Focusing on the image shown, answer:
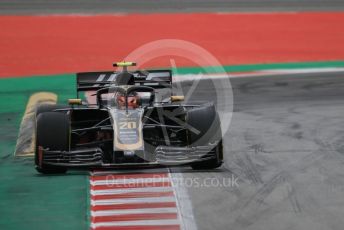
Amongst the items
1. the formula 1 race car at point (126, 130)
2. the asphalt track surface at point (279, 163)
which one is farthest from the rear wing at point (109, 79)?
the asphalt track surface at point (279, 163)

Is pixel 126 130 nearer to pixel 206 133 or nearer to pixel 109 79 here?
pixel 206 133

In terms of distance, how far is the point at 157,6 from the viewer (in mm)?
30750

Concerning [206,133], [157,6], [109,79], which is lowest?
[206,133]

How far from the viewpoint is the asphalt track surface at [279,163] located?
9.70 meters

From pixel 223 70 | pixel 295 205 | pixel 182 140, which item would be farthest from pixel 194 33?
pixel 295 205

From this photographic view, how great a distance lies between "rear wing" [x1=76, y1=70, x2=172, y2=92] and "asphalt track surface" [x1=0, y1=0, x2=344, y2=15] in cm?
1641

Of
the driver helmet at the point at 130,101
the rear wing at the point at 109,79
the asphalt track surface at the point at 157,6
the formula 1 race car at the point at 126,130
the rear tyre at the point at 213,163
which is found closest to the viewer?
the formula 1 race car at the point at 126,130

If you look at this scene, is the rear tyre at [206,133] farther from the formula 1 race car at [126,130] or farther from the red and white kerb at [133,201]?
the red and white kerb at [133,201]

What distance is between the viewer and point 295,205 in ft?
33.3

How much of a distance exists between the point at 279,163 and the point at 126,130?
2.49 meters

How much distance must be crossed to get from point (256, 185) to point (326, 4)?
21560 millimetres

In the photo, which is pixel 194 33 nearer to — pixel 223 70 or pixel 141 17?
pixel 141 17

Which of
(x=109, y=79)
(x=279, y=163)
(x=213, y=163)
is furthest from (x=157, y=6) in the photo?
(x=213, y=163)

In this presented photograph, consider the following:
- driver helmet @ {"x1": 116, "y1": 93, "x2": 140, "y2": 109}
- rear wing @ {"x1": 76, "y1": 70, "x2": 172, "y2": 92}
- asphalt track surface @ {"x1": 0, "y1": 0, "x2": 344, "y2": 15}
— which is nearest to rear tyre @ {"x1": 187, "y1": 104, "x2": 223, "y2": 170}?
driver helmet @ {"x1": 116, "y1": 93, "x2": 140, "y2": 109}
